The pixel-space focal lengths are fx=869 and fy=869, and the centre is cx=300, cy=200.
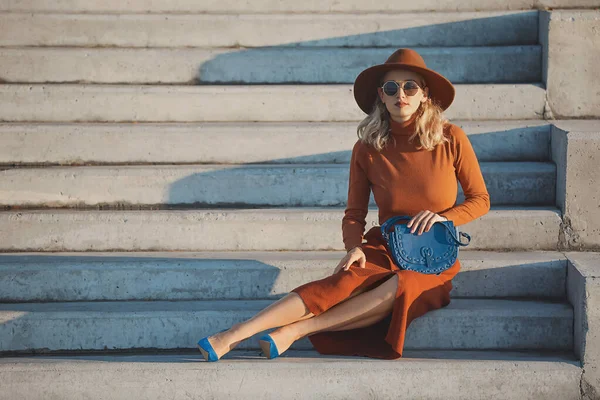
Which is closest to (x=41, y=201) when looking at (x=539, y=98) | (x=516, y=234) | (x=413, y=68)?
(x=413, y=68)

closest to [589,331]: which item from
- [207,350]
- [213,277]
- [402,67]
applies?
[402,67]

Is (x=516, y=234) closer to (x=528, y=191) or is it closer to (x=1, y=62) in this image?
(x=528, y=191)

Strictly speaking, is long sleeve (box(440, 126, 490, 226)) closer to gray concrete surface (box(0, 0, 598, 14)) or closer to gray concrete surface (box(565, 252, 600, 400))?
gray concrete surface (box(565, 252, 600, 400))

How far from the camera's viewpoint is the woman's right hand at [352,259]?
388 cm

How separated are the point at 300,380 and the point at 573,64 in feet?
8.58

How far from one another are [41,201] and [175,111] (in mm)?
969

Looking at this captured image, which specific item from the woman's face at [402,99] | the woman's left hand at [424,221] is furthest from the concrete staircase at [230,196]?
the woman's face at [402,99]

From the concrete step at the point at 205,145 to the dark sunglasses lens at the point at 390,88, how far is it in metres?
0.93

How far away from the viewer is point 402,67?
13.2 ft

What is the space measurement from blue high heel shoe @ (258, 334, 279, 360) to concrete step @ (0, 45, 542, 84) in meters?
2.16

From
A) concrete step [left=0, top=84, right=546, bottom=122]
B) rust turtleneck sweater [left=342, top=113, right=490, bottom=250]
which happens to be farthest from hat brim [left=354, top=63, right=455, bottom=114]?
concrete step [left=0, top=84, right=546, bottom=122]

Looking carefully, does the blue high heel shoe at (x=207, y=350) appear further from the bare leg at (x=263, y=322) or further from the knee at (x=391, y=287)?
the knee at (x=391, y=287)

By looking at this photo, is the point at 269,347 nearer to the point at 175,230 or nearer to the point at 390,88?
the point at 175,230

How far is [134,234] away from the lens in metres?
4.55
